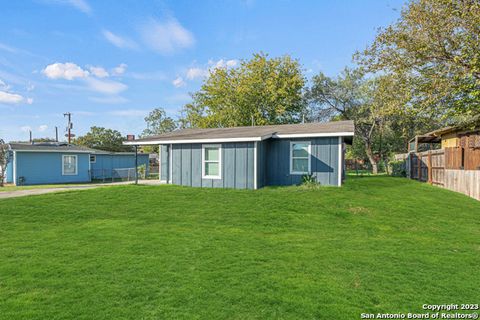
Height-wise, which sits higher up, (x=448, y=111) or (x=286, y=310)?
(x=448, y=111)

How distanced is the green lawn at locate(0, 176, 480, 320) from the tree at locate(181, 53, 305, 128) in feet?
72.1

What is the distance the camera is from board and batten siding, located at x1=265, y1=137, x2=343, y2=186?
494 inches

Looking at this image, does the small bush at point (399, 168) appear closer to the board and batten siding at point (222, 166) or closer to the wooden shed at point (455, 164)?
the wooden shed at point (455, 164)

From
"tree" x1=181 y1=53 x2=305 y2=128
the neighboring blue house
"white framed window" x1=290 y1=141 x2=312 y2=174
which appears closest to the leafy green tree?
"tree" x1=181 y1=53 x2=305 y2=128

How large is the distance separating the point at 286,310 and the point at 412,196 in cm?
1042

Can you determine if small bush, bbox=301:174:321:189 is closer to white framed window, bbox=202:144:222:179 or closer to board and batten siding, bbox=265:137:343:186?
board and batten siding, bbox=265:137:343:186

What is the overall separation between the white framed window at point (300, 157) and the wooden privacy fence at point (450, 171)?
271 inches

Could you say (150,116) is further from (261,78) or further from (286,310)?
(286,310)

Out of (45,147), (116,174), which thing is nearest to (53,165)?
(45,147)

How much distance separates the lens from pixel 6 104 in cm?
2916

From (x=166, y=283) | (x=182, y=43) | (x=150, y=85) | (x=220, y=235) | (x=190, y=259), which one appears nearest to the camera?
(x=166, y=283)

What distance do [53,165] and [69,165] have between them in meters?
1.12

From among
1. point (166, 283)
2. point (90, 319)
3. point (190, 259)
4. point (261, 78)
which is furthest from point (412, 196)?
point (261, 78)

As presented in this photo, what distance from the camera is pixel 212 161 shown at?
13.1m
